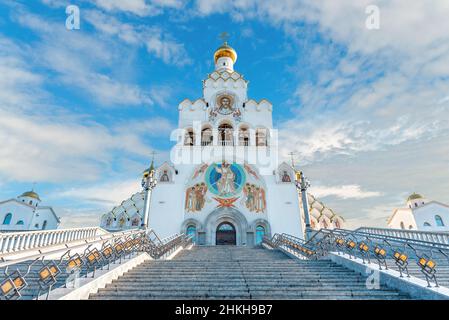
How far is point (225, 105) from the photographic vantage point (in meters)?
24.2

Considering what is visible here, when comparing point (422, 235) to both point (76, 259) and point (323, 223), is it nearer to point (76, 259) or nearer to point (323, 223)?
point (76, 259)

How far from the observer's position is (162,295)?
4461mm

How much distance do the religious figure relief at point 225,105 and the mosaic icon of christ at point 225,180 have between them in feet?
20.9

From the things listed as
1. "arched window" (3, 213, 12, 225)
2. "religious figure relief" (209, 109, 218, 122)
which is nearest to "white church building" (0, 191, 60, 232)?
"arched window" (3, 213, 12, 225)

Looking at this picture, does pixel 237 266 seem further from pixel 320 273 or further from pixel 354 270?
pixel 354 270

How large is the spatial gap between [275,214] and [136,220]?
1430 centimetres

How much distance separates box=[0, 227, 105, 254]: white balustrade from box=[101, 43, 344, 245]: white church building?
8796mm

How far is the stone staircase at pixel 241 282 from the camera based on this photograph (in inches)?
177

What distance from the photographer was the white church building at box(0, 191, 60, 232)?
86.4 ft

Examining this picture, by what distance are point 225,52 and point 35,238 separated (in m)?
26.5

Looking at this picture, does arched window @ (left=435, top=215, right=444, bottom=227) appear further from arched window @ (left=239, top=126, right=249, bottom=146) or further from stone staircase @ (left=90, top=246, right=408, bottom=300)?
stone staircase @ (left=90, top=246, right=408, bottom=300)

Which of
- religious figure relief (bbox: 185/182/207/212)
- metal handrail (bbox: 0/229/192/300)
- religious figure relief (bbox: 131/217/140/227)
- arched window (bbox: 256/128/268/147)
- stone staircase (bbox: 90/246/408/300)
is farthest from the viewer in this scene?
religious figure relief (bbox: 131/217/140/227)

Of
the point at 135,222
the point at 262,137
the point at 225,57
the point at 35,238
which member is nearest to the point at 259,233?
the point at 262,137
